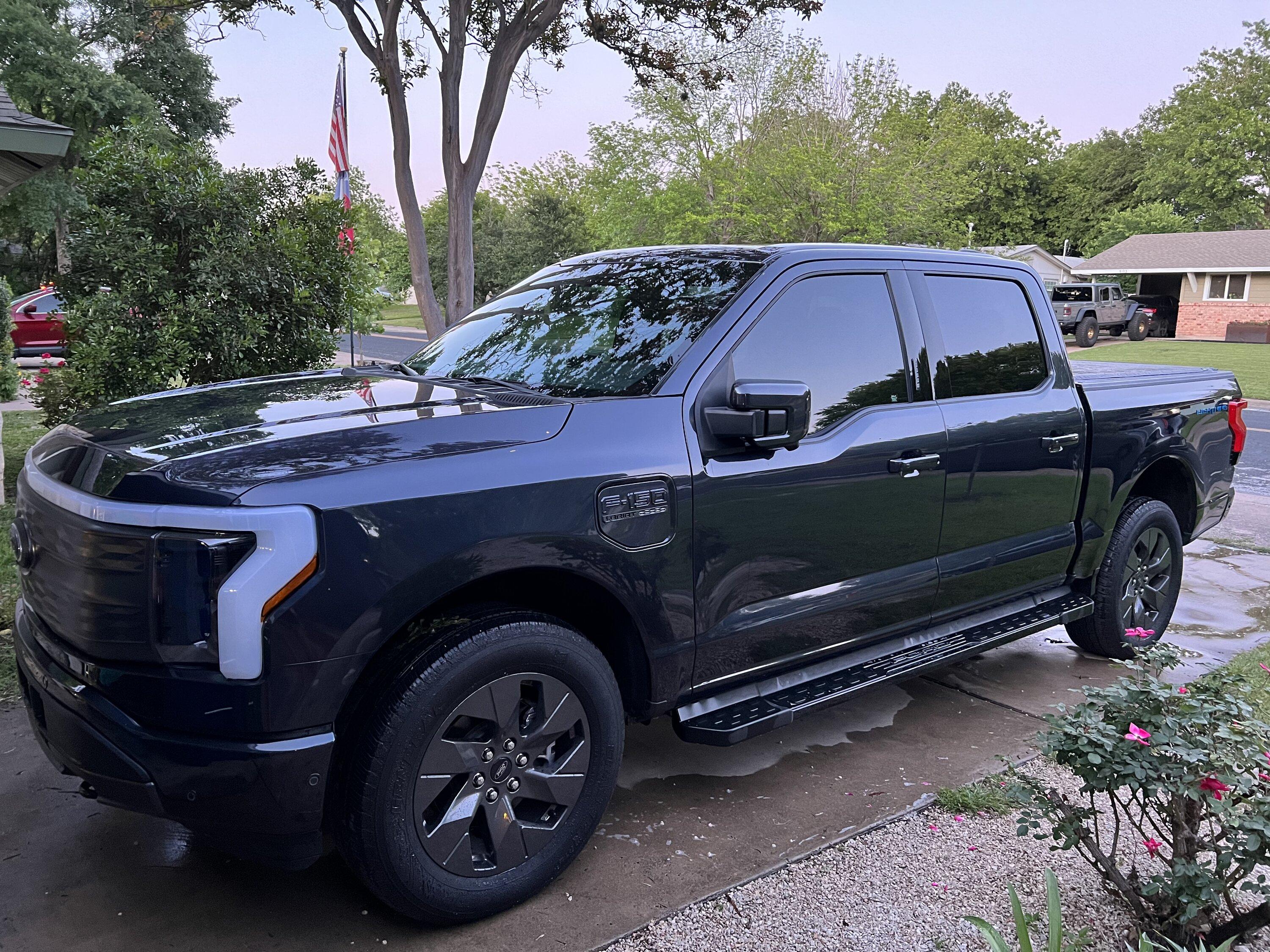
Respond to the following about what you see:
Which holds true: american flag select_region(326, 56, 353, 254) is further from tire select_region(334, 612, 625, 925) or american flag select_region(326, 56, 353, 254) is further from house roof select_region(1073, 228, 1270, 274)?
house roof select_region(1073, 228, 1270, 274)

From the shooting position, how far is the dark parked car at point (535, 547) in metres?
2.26

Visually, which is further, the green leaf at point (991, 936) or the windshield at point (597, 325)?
the windshield at point (597, 325)

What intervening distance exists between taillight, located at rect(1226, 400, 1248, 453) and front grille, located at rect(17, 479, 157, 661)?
5298mm

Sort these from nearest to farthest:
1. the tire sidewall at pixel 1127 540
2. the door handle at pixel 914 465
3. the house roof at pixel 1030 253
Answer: the door handle at pixel 914 465 < the tire sidewall at pixel 1127 540 < the house roof at pixel 1030 253

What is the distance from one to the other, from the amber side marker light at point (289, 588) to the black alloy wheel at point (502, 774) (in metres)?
0.53

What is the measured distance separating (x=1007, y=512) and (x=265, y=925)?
3.12m

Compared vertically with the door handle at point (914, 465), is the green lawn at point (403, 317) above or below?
above

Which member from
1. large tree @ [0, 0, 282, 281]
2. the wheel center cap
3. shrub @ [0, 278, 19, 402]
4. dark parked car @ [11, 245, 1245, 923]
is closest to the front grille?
dark parked car @ [11, 245, 1245, 923]

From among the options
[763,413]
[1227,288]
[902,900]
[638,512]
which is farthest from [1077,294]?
[638,512]

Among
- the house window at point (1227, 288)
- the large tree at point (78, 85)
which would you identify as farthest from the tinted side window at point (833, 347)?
the house window at point (1227, 288)

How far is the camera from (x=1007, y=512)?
404 cm

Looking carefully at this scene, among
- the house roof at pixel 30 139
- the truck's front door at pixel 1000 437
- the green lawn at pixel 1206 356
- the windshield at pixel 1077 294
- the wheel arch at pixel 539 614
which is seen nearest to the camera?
the wheel arch at pixel 539 614

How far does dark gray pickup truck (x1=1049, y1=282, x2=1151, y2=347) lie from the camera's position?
3347cm

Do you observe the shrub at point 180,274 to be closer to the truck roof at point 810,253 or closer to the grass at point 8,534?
the grass at point 8,534
